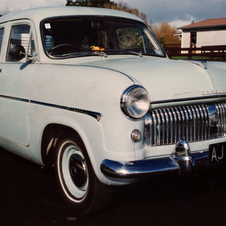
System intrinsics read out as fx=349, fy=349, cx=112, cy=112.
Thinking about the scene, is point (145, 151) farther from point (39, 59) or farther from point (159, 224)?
point (39, 59)

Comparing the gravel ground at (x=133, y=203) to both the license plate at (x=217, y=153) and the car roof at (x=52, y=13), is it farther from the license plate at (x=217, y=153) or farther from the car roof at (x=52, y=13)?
the car roof at (x=52, y=13)

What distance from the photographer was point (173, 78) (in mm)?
2863

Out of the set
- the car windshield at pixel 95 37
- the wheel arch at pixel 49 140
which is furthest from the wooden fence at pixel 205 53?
the wheel arch at pixel 49 140

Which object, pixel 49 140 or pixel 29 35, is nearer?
pixel 49 140

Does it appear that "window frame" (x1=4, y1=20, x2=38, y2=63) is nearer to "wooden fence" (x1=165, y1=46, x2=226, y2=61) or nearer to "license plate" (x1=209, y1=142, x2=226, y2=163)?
"license plate" (x1=209, y1=142, x2=226, y2=163)

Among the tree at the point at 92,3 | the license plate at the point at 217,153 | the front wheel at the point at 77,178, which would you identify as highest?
the tree at the point at 92,3

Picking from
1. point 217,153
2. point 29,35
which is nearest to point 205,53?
point 29,35

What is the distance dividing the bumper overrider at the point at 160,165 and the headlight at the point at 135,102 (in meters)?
0.36

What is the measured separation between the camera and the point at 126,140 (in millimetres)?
2584

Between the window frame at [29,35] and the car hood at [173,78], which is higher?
the window frame at [29,35]

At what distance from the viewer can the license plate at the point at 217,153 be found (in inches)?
112

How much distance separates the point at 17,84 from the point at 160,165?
5.85 feet

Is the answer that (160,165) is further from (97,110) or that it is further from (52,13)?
(52,13)

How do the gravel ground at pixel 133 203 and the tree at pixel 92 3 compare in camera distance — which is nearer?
the gravel ground at pixel 133 203
